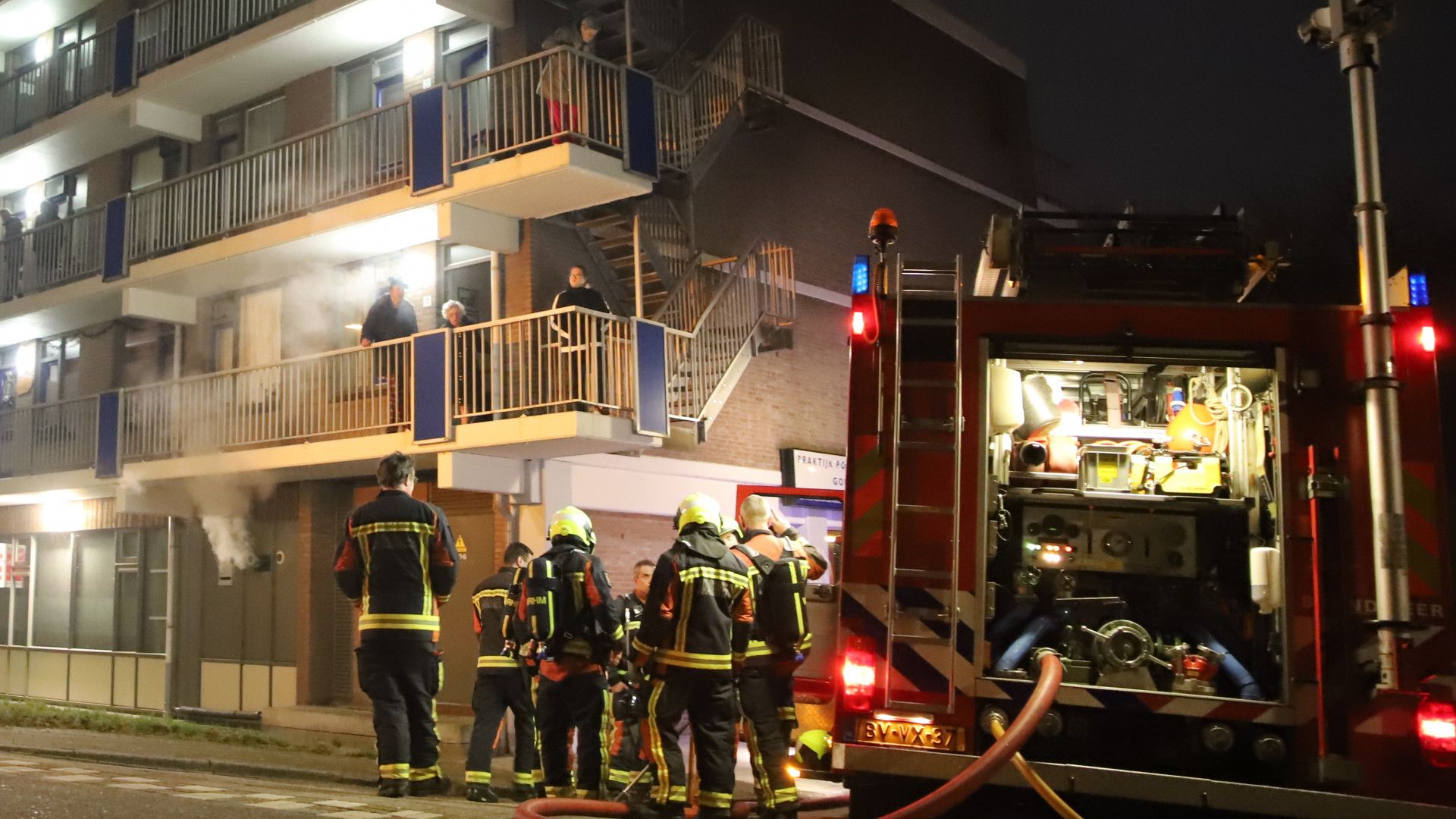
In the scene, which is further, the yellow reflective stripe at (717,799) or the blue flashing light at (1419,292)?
the yellow reflective stripe at (717,799)

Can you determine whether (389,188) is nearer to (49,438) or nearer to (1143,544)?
(49,438)

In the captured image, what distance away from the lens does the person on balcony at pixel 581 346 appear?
12.6m

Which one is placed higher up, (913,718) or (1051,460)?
(1051,460)

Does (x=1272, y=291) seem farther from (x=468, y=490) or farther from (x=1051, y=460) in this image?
(x=468, y=490)

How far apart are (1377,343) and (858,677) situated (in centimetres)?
258

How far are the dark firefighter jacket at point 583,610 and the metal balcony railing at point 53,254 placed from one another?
13554 mm

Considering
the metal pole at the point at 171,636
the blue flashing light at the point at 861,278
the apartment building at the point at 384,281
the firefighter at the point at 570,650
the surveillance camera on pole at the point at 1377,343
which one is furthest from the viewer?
the metal pole at the point at 171,636

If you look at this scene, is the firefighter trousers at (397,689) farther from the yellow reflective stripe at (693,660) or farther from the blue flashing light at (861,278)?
the blue flashing light at (861,278)

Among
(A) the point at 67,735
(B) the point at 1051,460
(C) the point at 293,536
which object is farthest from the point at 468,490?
(B) the point at 1051,460

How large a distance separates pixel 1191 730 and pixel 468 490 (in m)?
9.60

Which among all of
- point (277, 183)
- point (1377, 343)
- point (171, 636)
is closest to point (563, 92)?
point (277, 183)

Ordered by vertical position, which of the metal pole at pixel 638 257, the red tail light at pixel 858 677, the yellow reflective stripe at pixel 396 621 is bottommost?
the red tail light at pixel 858 677

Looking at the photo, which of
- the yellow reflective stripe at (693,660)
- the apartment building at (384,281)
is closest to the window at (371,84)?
the apartment building at (384,281)

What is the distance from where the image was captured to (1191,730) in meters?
5.86
